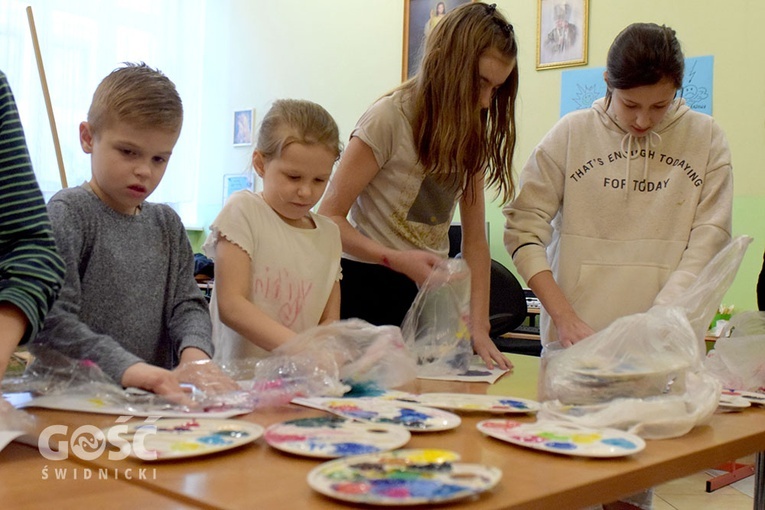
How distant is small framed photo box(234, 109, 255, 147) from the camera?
195 inches

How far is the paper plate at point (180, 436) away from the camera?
62 cm

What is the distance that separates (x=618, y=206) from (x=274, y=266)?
2.29 ft

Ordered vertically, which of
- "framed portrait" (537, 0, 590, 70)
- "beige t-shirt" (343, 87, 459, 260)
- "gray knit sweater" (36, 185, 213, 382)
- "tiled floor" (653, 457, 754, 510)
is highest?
"framed portrait" (537, 0, 590, 70)

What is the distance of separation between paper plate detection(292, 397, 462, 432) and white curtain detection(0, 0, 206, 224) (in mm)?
3666

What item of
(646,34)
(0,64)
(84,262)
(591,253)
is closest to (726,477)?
(591,253)

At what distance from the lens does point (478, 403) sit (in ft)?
3.01

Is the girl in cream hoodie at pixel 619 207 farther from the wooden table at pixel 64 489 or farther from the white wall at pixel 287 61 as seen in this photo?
the white wall at pixel 287 61

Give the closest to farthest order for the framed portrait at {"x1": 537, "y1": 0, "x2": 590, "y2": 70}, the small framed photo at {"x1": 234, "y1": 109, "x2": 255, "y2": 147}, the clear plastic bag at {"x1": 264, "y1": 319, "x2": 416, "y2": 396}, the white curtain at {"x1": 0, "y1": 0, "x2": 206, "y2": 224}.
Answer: the clear plastic bag at {"x1": 264, "y1": 319, "x2": 416, "y2": 396} → the framed portrait at {"x1": 537, "y1": 0, "x2": 590, "y2": 70} → the white curtain at {"x1": 0, "y1": 0, "x2": 206, "y2": 224} → the small framed photo at {"x1": 234, "y1": 109, "x2": 255, "y2": 147}

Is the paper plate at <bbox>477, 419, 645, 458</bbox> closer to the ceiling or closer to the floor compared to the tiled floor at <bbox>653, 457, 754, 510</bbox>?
closer to the ceiling

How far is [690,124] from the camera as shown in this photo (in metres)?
1.55

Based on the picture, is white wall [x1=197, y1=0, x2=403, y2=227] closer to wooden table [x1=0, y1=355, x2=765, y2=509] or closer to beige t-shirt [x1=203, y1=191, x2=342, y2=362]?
beige t-shirt [x1=203, y1=191, x2=342, y2=362]

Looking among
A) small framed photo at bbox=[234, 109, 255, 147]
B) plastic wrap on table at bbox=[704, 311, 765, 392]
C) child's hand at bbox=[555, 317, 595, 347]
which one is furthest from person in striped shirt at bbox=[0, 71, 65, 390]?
small framed photo at bbox=[234, 109, 255, 147]

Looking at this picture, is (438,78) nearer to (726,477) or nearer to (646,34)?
(646,34)

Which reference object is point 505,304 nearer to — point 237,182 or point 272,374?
point 272,374
